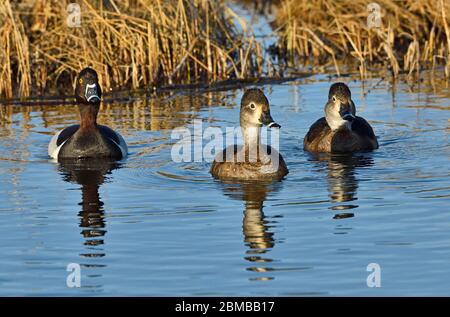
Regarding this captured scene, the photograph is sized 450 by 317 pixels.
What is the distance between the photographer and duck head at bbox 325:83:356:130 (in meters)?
13.9

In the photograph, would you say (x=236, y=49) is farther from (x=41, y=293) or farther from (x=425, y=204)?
(x=41, y=293)

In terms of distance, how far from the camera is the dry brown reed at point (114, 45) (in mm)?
17406

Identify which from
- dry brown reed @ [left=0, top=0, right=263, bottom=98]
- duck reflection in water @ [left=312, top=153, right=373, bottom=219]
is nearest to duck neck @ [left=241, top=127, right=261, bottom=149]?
duck reflection in water @ [left=312, top=153, right=373, bottom=219]

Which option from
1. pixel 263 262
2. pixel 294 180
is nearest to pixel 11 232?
pixel 263 262

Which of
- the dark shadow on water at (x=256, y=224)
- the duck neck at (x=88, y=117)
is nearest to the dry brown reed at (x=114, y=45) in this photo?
the duck neck at (x=88, y=117)

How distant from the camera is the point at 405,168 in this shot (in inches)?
480

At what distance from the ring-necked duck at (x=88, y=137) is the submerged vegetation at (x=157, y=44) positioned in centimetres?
351

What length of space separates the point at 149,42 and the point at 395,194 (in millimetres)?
7715

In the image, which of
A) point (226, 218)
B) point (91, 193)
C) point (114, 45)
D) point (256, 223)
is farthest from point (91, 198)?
point (114, 45)

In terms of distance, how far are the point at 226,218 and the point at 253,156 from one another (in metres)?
1.91

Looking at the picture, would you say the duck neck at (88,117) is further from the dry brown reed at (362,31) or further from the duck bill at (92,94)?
the dry brown reed at (362,31)

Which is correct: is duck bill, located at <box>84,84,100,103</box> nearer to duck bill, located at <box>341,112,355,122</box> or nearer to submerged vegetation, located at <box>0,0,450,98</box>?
duck bill, located at <box>341,112,355,122</box>

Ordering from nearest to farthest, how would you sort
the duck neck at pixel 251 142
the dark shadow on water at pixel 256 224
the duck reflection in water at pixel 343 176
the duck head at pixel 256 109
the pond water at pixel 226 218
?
the pond water at pixel 226 218 < the dark shadow on water at pixel 256 224 < the duck reflection in water at pixel 343 176 < the duck head at pixel 256 109 < the duck neck at pixel 251 142

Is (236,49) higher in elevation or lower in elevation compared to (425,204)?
higher
